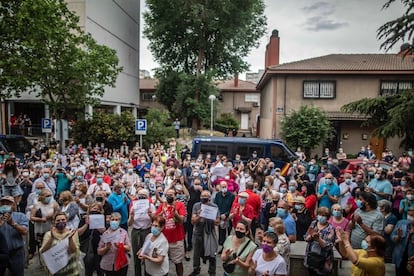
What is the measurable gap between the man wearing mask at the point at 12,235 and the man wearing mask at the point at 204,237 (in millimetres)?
2999

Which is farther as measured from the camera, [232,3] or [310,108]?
[232,3]

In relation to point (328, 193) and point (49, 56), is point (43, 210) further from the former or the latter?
point (49, 56)

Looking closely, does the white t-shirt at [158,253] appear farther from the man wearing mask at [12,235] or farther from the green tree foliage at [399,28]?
the green tree foliage at [399,28]

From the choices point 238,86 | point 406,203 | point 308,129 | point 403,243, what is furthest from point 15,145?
point 238,86

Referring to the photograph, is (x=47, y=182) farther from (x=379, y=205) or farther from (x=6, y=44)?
(x=6, y=44)

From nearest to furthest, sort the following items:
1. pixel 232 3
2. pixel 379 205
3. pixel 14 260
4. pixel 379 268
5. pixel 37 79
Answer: pixel 379 268 → pixel 14 260 → pixel 379 205 → pixel 37 79 → pixel 232 3

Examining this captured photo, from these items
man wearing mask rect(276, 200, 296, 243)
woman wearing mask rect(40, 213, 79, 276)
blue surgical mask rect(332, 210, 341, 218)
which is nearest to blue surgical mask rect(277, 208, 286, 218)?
man wearing mask rect(276, 200, 296, 243)

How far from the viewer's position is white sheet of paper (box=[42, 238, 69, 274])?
4.87m

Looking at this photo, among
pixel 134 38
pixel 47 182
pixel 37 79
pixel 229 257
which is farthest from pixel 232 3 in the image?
pixel 229 257

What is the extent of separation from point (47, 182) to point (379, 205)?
7644 mm

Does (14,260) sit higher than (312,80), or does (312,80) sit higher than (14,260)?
(312,80)

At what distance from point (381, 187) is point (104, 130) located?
16.9 metres

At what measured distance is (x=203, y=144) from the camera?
51.0 ft

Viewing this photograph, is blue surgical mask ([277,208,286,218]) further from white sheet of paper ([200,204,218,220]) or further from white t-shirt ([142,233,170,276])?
white t-shirt ([142,233,170,276])
